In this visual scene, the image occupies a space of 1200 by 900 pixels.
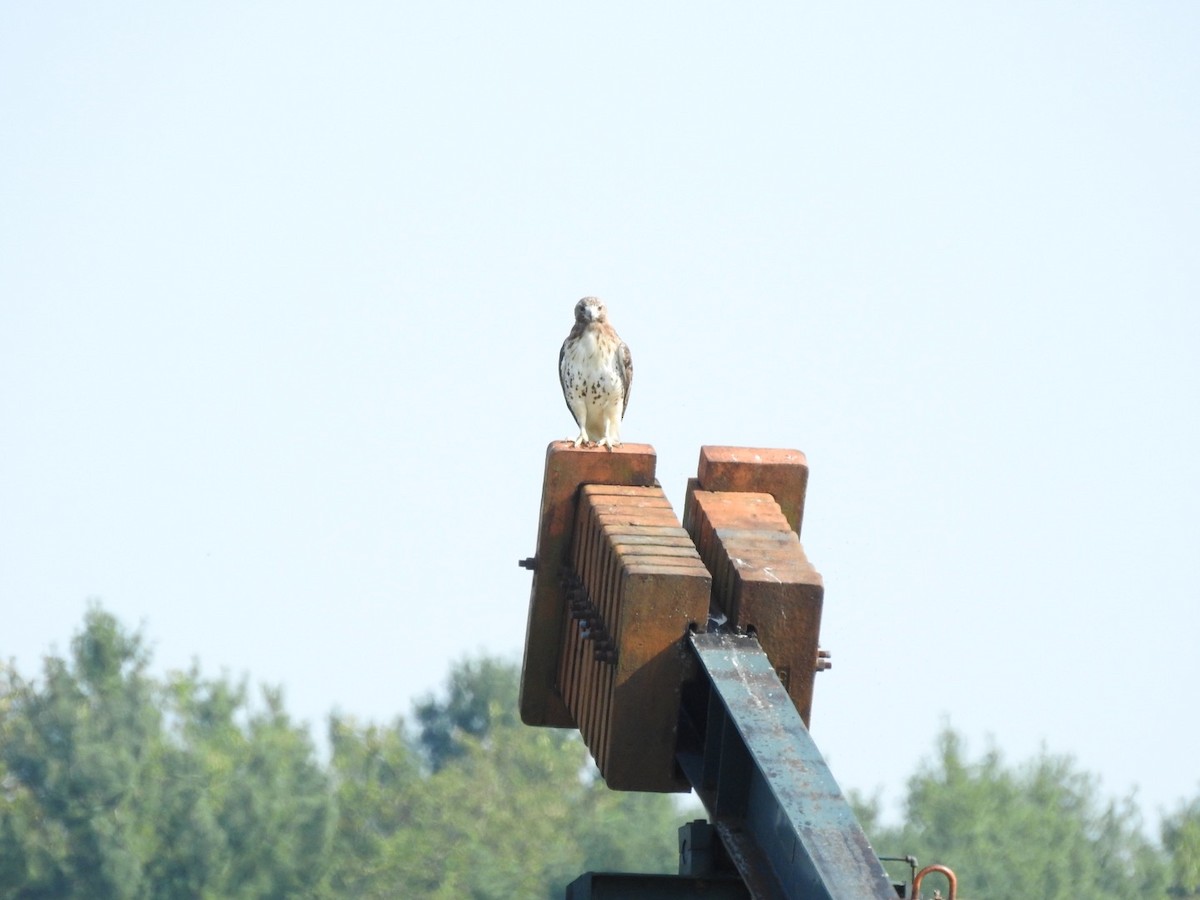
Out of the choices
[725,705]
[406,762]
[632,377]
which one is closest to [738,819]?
[725,705]

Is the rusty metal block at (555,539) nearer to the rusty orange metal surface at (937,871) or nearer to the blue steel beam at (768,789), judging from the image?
the blue steel beam at (768,789)

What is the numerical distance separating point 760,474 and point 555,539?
1103 millimetres

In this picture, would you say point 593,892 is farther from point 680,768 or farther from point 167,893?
point 167,893

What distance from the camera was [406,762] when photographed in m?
82.1

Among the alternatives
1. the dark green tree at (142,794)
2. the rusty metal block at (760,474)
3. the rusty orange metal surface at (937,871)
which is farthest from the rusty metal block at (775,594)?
the dark green tree at (142,794)

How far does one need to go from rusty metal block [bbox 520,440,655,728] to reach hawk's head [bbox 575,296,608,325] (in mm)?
3777

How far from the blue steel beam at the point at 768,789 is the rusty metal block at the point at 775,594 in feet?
0.64

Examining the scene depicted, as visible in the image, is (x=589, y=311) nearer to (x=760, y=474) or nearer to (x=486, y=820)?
(x=760, y=474)

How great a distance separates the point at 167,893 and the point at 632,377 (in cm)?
5835

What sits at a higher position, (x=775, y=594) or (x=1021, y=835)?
(x=775, y=594)

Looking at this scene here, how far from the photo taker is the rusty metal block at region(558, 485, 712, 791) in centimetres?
1168

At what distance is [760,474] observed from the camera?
13.3 metres

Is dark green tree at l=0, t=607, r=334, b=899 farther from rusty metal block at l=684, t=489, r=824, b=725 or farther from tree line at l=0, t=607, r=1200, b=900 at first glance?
rusty metal block at l=684, t=489, r=824, b=725

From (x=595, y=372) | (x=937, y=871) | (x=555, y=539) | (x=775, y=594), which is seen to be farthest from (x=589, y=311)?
(x=937, y=871)
